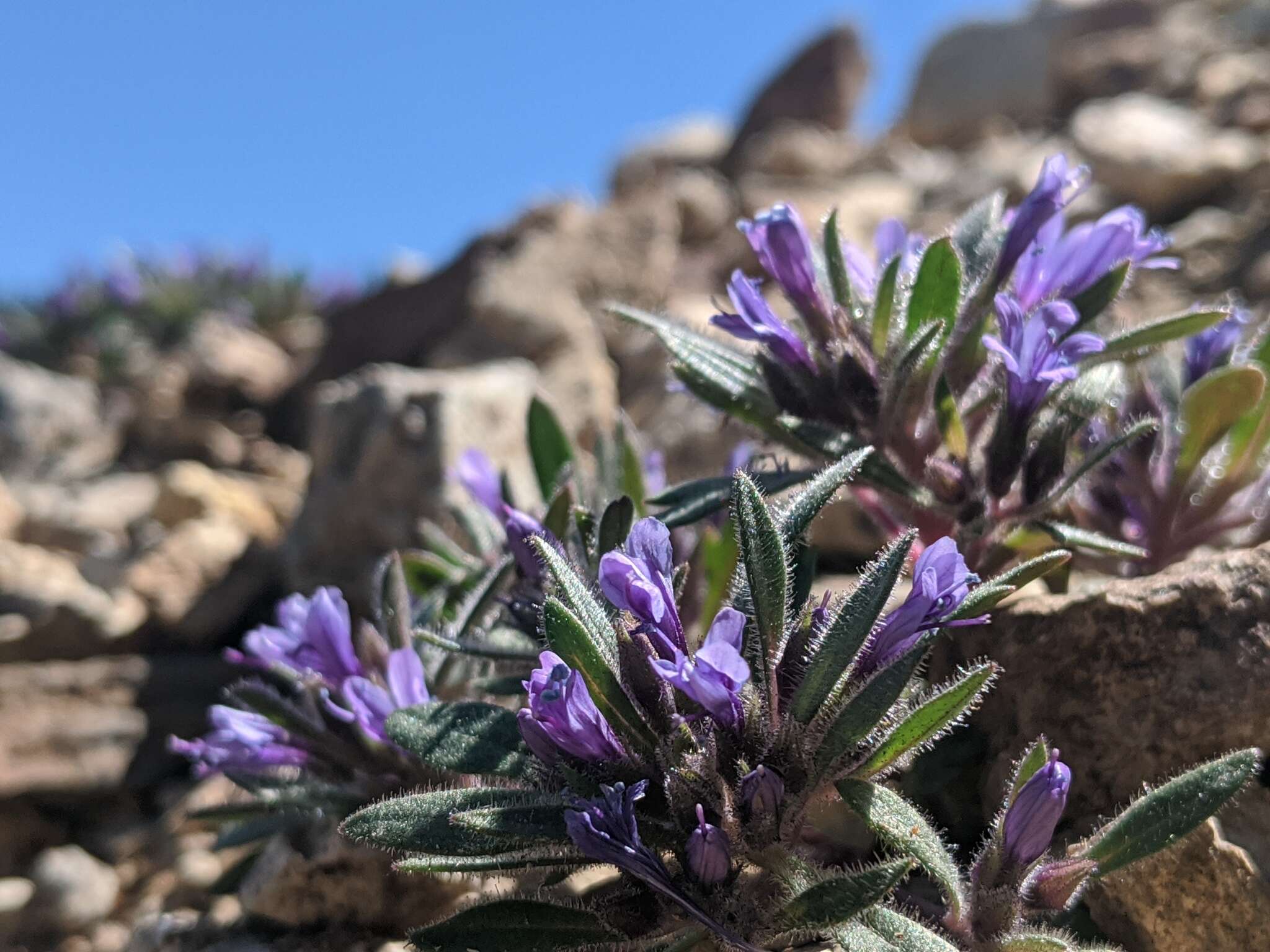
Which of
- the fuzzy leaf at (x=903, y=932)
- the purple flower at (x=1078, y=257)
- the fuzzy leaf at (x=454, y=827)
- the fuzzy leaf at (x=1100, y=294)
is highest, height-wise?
the purple flower at (x=1078, y=257)

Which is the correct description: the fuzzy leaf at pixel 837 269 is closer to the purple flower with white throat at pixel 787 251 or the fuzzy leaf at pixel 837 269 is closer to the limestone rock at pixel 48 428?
the purple flower with white throat at pixel 787 251

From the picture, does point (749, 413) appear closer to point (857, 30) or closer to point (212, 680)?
point (212, 680)

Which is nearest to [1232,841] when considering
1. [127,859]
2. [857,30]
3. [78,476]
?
[127,859]

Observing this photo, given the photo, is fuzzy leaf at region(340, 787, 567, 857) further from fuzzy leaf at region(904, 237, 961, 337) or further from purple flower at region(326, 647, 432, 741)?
fuzzy leaf at region(904, 237, 961, 337)

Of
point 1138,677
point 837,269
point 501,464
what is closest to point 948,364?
point 837,269

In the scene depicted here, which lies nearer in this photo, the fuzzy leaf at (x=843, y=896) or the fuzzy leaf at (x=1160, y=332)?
the fuzzy leaf at (x=843, y=896)

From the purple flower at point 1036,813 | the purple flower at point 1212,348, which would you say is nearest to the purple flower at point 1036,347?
the purple flower at point 1036,813

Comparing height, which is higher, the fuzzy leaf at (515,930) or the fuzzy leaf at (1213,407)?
the fuzzy leaf at (1213,407)

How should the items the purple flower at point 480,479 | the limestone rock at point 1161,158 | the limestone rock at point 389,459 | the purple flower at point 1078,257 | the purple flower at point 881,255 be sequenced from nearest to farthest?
1. the purple flower at point 1078,257
2. the purple flower at point 881,255
3. the purple flower at point 480,479
4. the limestone rock at point 389,459
5. the limestone rock at point 1161,158

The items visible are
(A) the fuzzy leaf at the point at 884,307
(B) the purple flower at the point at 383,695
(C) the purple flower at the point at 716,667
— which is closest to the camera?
(C) the purple flower at the point at 716,667

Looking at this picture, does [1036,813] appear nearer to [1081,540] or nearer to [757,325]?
[1081,540]
